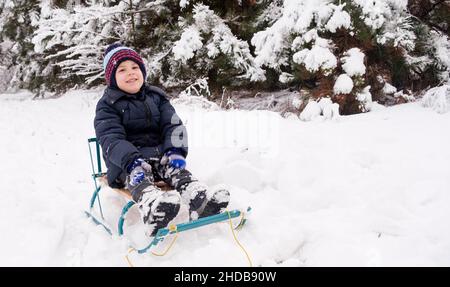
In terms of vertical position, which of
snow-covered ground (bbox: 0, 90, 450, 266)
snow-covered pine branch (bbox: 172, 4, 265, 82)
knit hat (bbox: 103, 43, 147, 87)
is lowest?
snow-covered ground (bbox: 0, 90, 450, 266)

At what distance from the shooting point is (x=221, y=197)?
117 inches

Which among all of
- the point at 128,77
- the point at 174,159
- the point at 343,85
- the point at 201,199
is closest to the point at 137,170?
the point at 174,159

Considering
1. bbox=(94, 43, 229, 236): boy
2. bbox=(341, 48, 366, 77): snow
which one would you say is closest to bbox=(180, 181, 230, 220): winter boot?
bbox=(94, 43, 229, 236): boy

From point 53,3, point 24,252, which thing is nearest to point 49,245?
point 24,252

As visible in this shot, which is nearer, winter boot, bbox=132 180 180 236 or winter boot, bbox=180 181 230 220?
winter boot, bbox=132 180 180 236

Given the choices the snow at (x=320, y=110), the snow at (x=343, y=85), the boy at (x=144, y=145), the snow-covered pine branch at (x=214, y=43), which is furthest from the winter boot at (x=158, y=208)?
the snow-covered pine branch at (x=214, y=43)

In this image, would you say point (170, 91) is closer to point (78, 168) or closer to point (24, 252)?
point (78, 168)

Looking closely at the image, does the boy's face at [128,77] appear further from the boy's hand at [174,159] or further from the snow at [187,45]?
the snow at [187,45]

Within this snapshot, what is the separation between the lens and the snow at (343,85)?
17.0ft

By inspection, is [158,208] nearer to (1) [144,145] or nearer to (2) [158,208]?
(2) [158,208]

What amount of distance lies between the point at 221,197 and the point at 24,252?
54.3 inches

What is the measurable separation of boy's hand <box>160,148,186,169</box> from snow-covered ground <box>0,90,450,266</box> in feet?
1.35

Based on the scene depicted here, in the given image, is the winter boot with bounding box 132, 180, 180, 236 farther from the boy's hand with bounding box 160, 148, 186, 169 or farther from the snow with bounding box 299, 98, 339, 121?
the snow with bounding box 299, 98, 339, 121

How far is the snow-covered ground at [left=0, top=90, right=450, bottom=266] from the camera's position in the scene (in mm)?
2723
